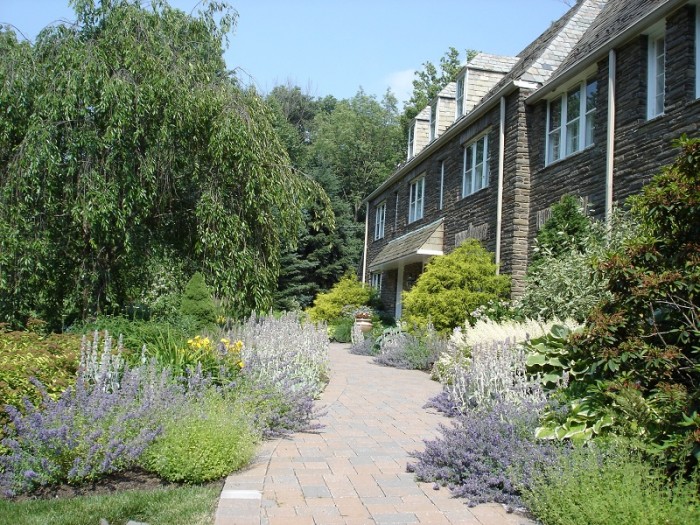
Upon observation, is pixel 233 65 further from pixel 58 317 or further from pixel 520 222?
pixel 520 222

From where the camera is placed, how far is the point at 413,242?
18.0 m

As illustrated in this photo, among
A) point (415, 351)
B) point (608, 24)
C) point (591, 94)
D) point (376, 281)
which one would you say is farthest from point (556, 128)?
point (376, 281)

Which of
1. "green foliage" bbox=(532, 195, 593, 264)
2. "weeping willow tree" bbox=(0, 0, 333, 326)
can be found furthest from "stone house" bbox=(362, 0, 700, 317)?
"weeping willow tree" bbox=(0, 0, 333, 326)

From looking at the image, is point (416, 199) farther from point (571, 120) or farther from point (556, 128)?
point (571, 120)

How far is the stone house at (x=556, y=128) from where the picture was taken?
361 inches

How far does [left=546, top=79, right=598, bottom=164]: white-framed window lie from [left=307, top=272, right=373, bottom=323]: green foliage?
1283cm

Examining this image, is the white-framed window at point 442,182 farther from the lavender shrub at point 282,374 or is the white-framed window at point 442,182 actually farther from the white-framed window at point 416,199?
the lavender shrub at point 282,374

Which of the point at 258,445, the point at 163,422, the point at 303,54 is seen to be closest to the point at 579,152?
the point at 303,54

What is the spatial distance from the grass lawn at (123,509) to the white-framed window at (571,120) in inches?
382

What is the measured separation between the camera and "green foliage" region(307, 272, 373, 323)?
23656 millimetres

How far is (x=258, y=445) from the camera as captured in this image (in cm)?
548

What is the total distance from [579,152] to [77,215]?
28.4 ft

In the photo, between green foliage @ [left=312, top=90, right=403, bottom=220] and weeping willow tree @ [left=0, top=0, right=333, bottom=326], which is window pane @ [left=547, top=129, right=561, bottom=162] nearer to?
weeping willow tree @ [left=0, top=0, right=333, bottom=326]

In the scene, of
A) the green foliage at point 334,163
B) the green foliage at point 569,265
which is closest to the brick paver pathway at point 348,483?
the green foliage at point 569,265
